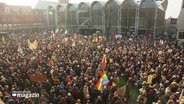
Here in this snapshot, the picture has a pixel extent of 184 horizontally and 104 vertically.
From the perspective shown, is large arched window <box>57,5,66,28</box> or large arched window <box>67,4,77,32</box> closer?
large arched window <box>67,4,77,32</box>

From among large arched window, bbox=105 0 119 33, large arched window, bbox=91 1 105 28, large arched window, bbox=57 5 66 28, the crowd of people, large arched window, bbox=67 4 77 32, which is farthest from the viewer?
large arched window, bbox=57 5 66 28

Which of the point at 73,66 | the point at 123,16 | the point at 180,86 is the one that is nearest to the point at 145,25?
the point at 123,16

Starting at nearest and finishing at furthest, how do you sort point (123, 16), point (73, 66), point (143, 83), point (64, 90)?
point (64, 90)
point (143, 83)
point (73, 66)
point (123, 16)

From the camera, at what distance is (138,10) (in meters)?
38.7

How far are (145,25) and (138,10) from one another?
11.2 feet

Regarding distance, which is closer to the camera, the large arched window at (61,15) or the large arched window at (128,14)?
the large arched window at (128,14)

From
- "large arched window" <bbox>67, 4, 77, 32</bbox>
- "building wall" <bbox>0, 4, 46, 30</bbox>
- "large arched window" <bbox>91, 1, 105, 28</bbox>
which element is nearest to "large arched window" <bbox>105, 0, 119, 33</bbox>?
"large arched window" <bbox>91, 1, 105, 28</bbox>

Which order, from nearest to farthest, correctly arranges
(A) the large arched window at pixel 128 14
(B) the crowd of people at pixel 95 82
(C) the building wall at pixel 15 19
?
(B) the crowd of people at pixel 95 82, (A) the large arched window at pixel 128 14, (C) the building wall at pixel 15 19

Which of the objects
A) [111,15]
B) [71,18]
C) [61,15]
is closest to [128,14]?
[111,15]

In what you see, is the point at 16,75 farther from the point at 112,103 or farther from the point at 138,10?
the point at 138,10

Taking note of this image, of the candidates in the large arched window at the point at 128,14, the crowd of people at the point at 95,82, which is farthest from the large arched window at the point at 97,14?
the crowd of people at the point at 95,82

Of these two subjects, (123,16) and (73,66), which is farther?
(123,16)

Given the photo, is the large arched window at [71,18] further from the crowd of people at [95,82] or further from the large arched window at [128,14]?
the crowd of people at [95,82]

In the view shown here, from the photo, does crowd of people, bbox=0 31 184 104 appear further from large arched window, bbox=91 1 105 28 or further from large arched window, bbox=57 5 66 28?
large arched window, bbox=57 5 66 28
